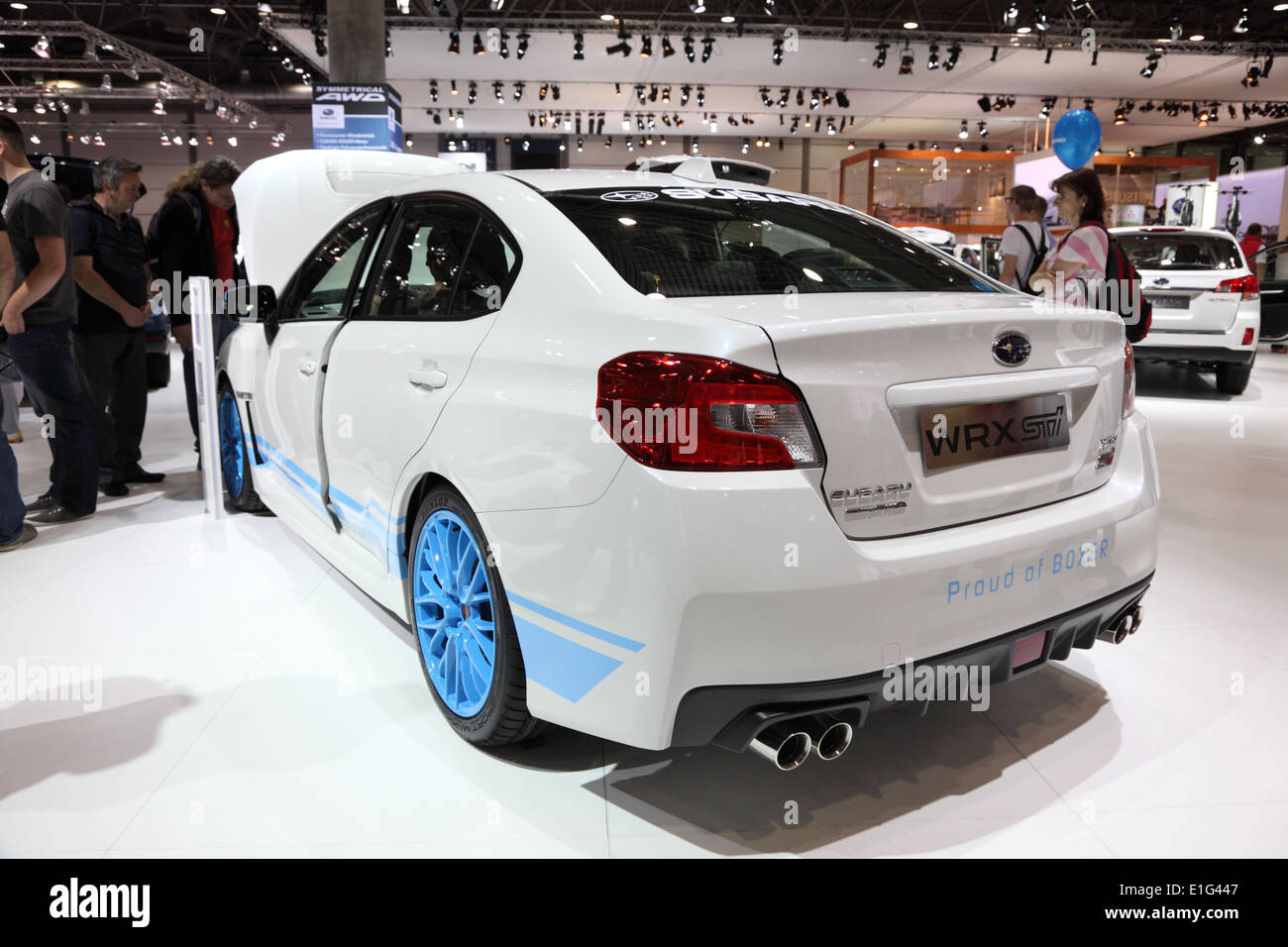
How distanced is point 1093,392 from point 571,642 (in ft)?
3.88

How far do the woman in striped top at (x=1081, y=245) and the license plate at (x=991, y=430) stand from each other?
2338 millimetres

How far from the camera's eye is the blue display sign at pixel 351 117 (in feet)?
25.7

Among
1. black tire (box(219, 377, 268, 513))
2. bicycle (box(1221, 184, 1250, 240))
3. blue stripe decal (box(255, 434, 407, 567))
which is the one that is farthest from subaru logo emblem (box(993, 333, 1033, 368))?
bicycle (box(1221, 184, 1250, 240))

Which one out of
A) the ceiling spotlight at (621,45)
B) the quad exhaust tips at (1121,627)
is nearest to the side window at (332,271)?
the quad exhaust tips at (1121,627)

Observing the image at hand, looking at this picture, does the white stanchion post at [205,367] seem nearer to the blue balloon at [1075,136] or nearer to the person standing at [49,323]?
the person standing at [49,323]

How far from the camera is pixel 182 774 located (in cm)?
204

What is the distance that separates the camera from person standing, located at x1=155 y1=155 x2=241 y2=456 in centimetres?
473

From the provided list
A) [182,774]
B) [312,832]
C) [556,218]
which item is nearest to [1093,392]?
[556,218]

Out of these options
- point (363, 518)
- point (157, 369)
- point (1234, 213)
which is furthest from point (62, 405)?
point (1234, 213)

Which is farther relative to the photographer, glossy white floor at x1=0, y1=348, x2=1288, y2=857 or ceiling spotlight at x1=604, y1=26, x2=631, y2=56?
ceiling spotlight at x1=604, y1=26, x2=631, y2=56

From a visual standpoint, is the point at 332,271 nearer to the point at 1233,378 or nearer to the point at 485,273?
the point at 485,273

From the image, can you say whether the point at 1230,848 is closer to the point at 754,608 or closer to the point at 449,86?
the point at 754,608

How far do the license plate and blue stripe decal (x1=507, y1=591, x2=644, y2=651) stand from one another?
60 centimetres

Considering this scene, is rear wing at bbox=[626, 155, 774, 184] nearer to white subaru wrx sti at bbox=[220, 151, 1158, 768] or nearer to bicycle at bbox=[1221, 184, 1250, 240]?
white subaru wrx sti at bbox=[220, 151, 1158, 768]
